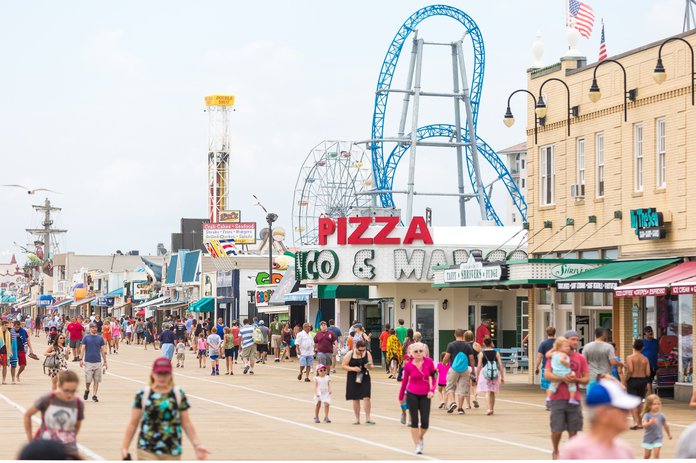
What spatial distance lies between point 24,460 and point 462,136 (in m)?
58.3

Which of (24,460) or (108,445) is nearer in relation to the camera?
(24,460)

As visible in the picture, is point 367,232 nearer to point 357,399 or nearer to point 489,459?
point 357,399

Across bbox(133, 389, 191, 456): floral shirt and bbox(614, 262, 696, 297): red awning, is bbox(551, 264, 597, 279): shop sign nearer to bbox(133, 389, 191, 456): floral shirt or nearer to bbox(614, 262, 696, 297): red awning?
bbox(614, 262, 696, 297): red awning

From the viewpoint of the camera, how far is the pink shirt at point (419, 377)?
1919 centimetres

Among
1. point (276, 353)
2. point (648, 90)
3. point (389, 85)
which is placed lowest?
point (276, 353)

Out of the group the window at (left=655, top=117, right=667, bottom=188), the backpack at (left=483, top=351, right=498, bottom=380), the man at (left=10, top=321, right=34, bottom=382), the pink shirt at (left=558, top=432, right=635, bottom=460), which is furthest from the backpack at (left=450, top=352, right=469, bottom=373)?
the pink shirt at (left=558, top=432, right=635, bottom=460)

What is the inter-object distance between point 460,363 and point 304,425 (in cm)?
422

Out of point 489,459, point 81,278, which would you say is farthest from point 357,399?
point 81,278

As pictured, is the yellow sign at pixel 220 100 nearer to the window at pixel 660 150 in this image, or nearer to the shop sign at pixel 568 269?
the shop sign at pixel 568 269

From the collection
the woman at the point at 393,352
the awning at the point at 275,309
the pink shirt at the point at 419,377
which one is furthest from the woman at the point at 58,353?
the awning at the point at 275,309

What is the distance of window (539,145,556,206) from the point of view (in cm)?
3506

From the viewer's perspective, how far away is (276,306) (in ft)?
191

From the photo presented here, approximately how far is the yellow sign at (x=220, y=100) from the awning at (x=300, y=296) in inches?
4068

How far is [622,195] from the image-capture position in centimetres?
3105
